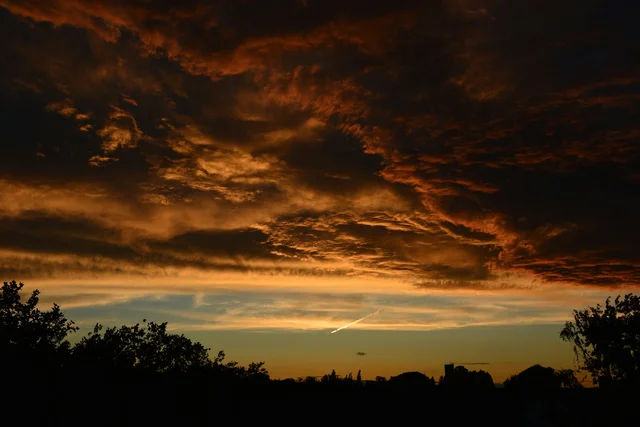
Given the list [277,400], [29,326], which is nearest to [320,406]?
[277,400]

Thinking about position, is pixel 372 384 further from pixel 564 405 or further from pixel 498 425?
pixel 564 405

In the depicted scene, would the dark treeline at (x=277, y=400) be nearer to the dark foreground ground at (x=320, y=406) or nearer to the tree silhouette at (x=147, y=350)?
the dark foreground ground at (x=320, y=406)

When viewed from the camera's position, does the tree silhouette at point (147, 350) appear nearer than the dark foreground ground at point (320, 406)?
No

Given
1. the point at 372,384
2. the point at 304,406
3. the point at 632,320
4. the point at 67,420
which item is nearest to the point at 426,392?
the point at 372,384

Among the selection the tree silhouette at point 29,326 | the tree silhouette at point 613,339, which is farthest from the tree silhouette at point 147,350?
the tree silhouette at point 613,339

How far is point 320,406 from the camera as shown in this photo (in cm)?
3459

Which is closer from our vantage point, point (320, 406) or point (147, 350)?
point (320, 406)

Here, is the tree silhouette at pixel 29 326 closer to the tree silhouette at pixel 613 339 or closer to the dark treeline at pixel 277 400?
the dark treeline at pixel 277 400

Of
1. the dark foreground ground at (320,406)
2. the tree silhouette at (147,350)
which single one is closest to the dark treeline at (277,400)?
the dark foreground ground at (320,406)

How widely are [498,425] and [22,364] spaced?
3093 centimetres

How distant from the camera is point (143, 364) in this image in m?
75.4

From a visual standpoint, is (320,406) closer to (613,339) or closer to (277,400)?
(277,400)

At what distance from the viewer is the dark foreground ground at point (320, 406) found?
106 feet

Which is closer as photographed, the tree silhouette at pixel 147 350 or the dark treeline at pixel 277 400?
the dark treeline at pixel 277 400
